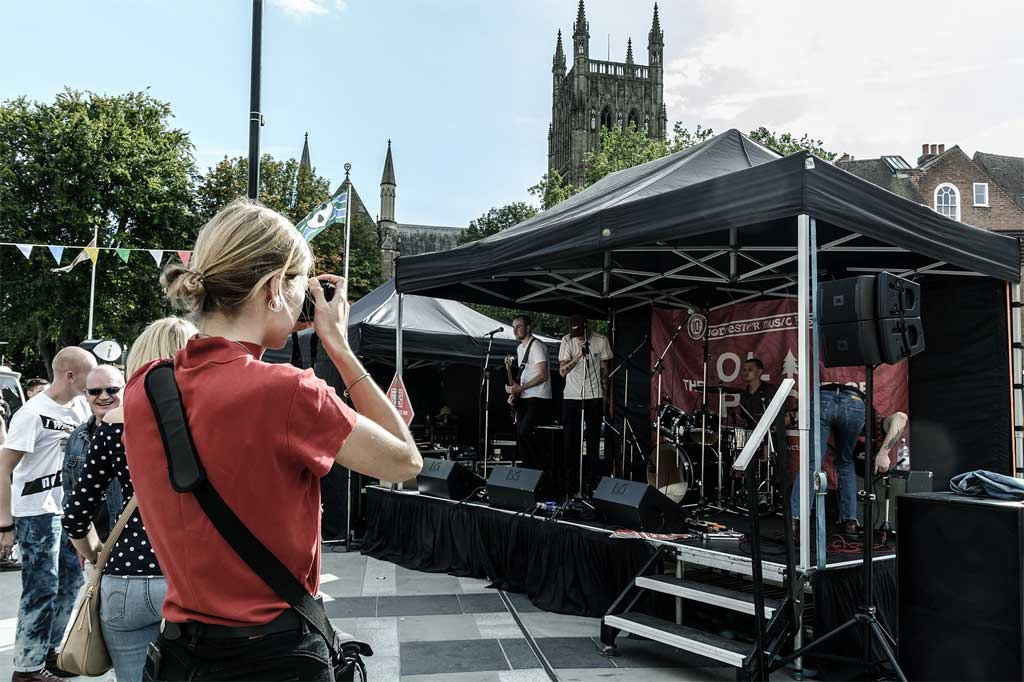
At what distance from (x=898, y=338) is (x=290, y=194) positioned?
36.2 meters

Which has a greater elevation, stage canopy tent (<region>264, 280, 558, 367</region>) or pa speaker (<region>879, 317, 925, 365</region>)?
stage canopy tent (<region>264, 280, 558, 367</region>)

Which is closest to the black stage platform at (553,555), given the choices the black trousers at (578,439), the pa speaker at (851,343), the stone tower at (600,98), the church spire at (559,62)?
the pa speaker at (851,343)

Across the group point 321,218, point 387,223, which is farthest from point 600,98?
point 321,218

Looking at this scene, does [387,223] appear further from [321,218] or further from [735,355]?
[735,355]

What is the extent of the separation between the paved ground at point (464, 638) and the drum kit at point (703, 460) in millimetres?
2335

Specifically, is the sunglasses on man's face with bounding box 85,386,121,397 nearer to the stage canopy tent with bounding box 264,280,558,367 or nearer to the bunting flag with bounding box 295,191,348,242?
the stage canopy tent with bounding box 264,280,558,367

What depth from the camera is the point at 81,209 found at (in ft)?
93.9

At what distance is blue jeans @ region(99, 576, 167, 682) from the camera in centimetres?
232

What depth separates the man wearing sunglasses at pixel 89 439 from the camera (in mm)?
2832

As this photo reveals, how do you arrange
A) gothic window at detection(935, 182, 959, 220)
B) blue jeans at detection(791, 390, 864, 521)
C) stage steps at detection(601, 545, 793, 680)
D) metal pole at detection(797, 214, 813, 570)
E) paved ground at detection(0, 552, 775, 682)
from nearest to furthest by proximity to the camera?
stage steps at detection(601, 545, 793, 680) → metal pole at detection(797, 214, 813, 570) → paved ground at detection(0, 552, 775, 682) → blue jeans at detection(791, 390, 864, 521) → gothic window at detection(935, 182, 959, 220)

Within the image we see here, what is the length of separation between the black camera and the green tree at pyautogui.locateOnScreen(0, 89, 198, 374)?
1137 inches

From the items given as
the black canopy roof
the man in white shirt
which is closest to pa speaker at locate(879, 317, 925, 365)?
the black canopy roof

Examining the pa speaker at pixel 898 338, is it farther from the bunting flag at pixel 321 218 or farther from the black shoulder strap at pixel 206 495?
the bunting flag at pixel 321 218

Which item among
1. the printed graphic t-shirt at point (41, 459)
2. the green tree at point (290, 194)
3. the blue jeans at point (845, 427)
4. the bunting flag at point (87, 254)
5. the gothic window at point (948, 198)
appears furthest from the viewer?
the gothic window at point (948, 198)
